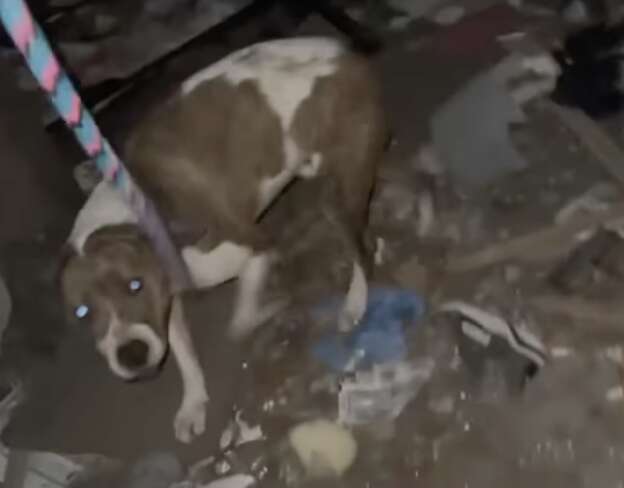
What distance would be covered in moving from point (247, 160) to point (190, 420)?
1.27 feet

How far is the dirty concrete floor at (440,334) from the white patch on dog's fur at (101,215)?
0.84 feet

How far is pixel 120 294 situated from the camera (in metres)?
1.68

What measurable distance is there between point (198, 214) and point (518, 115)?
23.4 inches

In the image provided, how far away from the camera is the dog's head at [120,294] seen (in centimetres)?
168

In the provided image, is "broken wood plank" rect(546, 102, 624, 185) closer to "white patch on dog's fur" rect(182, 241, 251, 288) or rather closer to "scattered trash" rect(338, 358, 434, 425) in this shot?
"scattered trash" rect(338, 358, 434, 425)

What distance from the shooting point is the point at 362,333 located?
72.7 inches

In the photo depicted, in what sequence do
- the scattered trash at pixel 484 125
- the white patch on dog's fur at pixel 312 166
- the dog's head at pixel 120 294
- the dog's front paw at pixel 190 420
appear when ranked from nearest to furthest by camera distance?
1. the dog's head at pixel 120 294
2. the dog's front paw at pixel 190 420
3. the white patch on dog's fur at pixel 312 166
4. the scattered trash at pixel 484 125

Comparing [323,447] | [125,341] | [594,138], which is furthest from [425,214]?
[125,341]

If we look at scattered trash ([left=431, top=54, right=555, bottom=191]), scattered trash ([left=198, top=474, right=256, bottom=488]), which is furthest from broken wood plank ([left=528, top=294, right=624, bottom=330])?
scattered trash ([left=198, top=474, right=256, bottom=488])

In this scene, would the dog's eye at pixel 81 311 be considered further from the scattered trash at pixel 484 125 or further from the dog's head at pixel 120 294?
the scattered trash at pixel 484 125

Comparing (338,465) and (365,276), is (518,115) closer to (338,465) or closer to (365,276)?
(365,276)

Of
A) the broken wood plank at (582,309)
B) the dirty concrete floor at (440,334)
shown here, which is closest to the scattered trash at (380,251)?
the dirty concrete floor at (440,334)

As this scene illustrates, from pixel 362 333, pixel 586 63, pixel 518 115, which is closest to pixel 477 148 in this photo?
pixel 518 115

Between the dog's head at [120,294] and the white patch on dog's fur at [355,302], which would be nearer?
the dog's head at [120,294]
